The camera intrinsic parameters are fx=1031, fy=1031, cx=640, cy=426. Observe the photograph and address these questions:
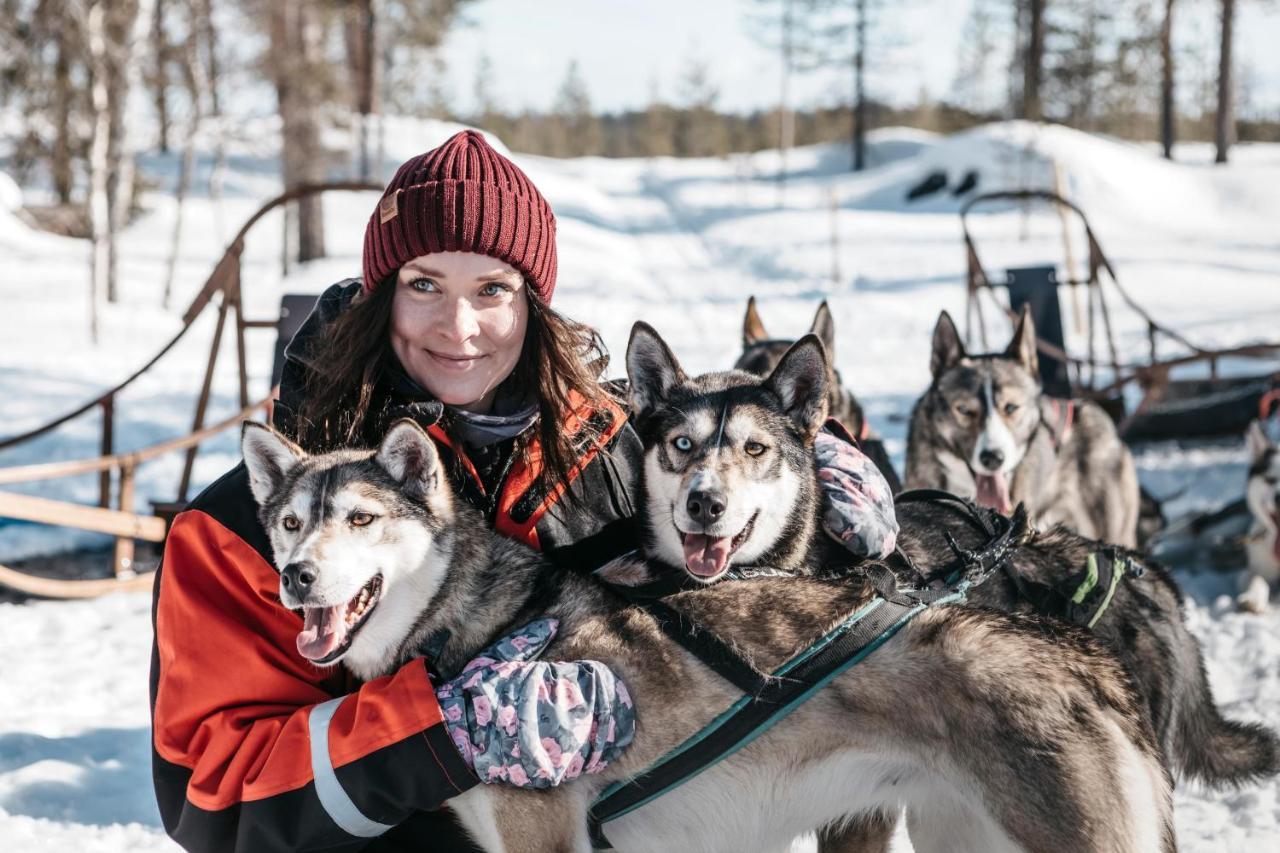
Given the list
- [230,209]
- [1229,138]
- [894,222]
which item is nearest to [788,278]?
[894,222]

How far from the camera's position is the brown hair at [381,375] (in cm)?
227

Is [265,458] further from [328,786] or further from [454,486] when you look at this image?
[328,786]

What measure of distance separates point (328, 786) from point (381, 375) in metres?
0.92

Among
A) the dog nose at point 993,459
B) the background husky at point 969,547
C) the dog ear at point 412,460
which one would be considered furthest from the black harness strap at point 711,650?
the dog nose at point 993,459

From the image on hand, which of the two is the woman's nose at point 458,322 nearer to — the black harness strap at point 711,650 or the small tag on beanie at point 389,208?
the small tag on beanie at point 389,208

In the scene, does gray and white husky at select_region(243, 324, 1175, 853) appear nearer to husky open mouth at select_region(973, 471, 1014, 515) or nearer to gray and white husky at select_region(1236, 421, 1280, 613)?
husky open mouth at select_region(973, 471, 1014, 515)

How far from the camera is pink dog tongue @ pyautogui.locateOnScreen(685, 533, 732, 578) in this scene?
2.27 meters

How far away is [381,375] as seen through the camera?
236cm

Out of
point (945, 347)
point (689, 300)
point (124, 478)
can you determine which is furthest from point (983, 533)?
point (689, 300)

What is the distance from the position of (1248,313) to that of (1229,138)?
1485 centimetres

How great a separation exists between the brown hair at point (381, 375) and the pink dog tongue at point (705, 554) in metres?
0.33

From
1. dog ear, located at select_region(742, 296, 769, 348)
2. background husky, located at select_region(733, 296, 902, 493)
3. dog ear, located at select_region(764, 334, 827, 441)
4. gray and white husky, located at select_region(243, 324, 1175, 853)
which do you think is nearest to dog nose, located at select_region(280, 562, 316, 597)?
gray and white husky, located at select_region(243, 324, 1175, 853)

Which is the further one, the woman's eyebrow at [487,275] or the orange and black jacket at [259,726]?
the woman's eyebrow at [487,275]

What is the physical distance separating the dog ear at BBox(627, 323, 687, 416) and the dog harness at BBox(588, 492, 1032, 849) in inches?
28.2
